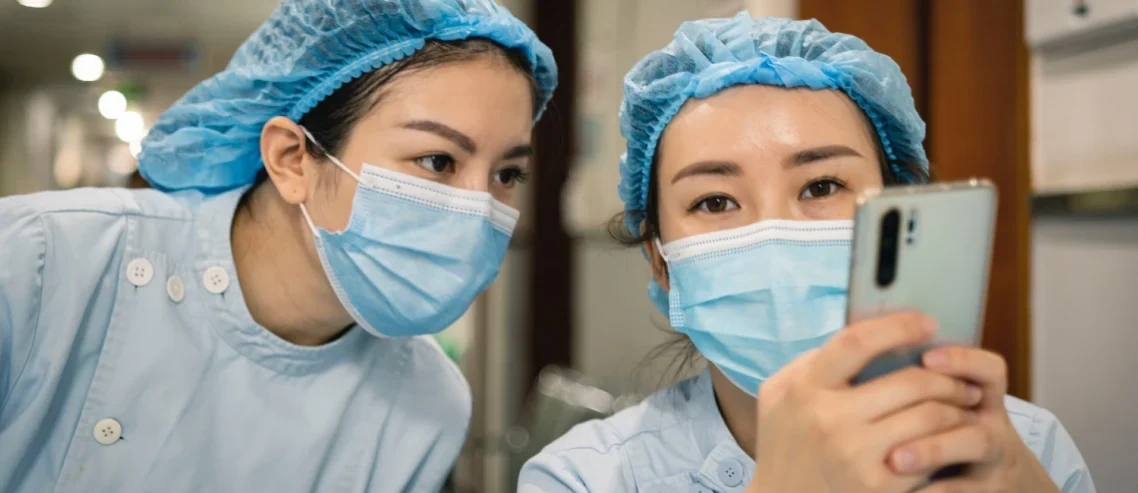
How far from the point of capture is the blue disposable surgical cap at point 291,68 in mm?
1224

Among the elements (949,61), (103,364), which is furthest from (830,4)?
(103,364)

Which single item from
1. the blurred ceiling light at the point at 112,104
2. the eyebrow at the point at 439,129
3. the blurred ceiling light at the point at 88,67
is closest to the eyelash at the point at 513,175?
the eyebrow at the point at 439,129

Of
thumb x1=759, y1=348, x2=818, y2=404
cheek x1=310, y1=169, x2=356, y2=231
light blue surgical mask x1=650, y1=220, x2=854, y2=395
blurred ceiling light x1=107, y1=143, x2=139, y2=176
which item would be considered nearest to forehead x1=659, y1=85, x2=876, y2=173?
light blue surgical mask x1=650, y1=220, x2=854, y2=395

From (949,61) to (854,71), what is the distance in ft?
2.48

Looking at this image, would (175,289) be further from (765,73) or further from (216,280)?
(765,73)

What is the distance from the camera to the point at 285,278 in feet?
4.30

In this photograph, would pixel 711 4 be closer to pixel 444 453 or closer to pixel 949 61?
pixel 949 61

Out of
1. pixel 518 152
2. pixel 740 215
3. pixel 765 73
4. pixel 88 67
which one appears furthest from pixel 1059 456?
pixel 88 67

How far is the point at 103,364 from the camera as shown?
114cm

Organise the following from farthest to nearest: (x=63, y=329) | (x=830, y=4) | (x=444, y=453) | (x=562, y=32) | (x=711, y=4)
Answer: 1. (x=562, y=32)
2. (x=711, y=4)
3. (x=830, y=4)
4. (x=444, y=453)
5. (x=63, y=329)

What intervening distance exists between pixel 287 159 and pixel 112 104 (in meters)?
4.12

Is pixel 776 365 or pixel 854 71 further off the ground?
pixel 854 71

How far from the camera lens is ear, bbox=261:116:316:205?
128 cm

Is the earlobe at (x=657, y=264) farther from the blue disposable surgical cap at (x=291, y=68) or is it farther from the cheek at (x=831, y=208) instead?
the blue disposable surgical cap at (x=291, y=68)
